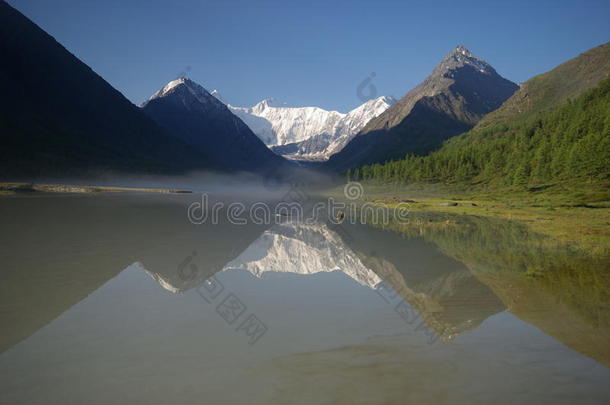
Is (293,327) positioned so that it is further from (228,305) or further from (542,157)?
(542,157)

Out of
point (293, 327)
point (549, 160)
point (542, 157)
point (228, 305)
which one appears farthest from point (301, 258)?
point (549, 160)

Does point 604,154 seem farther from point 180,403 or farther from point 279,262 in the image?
point 180,403

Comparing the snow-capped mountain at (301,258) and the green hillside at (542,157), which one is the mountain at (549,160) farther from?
the snow-capped mountain at (301,258)

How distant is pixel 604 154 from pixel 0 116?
244m

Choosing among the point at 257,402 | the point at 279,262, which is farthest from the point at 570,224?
the point at 257,402

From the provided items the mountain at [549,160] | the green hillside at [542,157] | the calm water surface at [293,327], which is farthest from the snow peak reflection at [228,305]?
the green hillside at [542,157]

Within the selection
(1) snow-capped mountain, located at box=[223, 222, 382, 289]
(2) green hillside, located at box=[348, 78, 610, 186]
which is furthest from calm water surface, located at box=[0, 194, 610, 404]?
(2) green hillside, located at box=[348, 78, 610, 186]

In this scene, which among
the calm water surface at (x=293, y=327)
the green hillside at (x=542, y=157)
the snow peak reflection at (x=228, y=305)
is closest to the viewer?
the calm water surface at (x=293, y=327)

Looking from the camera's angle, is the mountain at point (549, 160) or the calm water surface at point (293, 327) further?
the mountain at point (549, 160)

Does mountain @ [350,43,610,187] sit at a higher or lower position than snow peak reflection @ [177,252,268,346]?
lower

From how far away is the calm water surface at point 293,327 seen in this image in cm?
804

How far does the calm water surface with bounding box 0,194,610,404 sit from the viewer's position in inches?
316

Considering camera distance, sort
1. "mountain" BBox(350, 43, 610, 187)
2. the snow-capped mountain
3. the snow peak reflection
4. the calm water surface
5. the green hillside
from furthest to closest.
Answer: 1. the green hillside
2. "mountain" BBox(350, 43, 610, 187)
3. the snow-capped mountain
4. the snow peak reflection
5. the calm water surface

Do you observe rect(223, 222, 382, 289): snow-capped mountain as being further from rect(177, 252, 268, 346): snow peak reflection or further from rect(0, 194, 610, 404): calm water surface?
rect(177, 252, 268, 346): snow peak reflection
